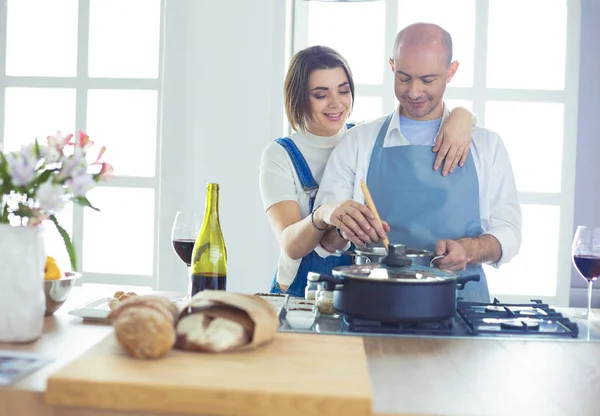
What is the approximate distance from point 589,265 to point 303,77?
1.14 meters

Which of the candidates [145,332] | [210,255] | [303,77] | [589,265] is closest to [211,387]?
[145,332]

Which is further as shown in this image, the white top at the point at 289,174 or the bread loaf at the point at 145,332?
the white top at the point at 289,174

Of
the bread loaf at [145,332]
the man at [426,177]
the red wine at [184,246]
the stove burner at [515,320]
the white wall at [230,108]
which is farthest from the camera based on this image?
the white wall at [230,108]

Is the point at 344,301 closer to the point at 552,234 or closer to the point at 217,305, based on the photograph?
the point at 217,305

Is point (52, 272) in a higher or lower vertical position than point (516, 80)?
lower

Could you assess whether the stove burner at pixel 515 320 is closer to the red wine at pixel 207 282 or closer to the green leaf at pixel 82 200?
the red wine at pixel 207 282

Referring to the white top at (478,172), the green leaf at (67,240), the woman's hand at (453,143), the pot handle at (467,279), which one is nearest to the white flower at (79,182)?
the green leaf at (67,240)

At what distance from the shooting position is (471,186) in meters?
2.06

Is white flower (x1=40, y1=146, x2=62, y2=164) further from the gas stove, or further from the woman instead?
the woman

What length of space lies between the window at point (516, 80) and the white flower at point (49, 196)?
2.65 m

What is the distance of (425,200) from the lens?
204cm

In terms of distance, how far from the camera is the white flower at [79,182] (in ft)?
3.87

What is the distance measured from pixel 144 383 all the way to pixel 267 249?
2.56 m

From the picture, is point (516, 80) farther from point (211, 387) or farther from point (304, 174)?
point (211, 387)
